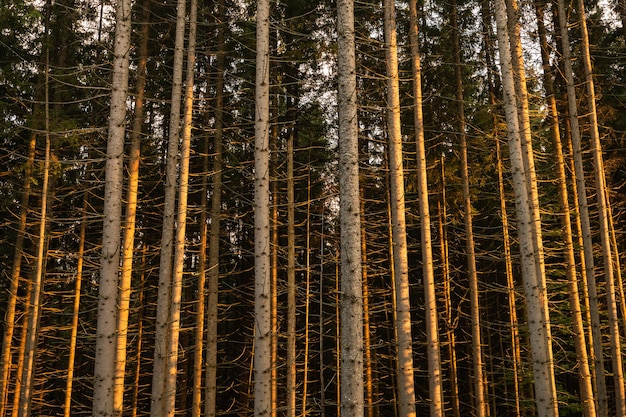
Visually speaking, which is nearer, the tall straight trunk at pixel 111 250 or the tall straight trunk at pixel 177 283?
the tall straight trunk at pixel 111 250

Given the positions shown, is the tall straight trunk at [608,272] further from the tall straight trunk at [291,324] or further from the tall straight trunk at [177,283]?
the tall straight trunk at [177,283]

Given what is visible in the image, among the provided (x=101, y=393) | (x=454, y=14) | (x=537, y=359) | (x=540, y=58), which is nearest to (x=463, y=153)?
(x=540, y=58)

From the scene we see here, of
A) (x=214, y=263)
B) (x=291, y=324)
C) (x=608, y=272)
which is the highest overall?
(x=214, y=263)

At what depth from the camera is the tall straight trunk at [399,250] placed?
375 inches

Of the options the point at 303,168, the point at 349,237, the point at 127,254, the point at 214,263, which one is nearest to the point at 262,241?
the point at 349,237

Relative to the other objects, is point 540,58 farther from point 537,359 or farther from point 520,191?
point 537,359

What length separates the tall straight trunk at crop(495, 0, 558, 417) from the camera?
323 inches

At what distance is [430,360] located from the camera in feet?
34.6

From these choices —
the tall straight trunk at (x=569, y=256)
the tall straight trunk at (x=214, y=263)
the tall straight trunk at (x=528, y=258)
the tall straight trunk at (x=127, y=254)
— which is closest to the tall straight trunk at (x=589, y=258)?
the tall straight trunk at (x=569, y=256)

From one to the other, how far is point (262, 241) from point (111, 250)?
2226mm

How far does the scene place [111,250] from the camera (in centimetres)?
741

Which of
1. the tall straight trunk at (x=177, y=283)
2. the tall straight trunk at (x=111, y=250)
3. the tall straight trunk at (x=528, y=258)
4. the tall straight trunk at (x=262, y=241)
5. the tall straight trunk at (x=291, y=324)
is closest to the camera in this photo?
the tall straight trunk at (x=111, y=250)

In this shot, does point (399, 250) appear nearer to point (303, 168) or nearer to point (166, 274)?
point (166, 274)

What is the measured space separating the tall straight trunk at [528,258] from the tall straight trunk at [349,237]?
3493 millimetres
